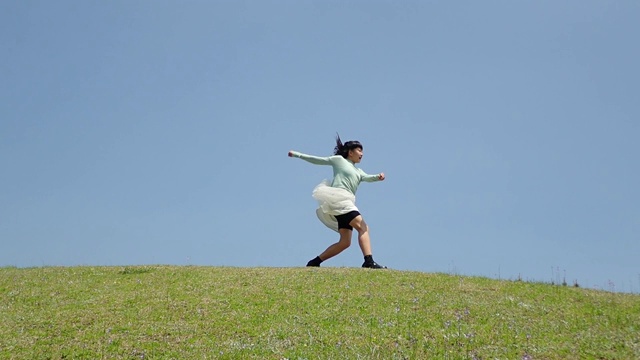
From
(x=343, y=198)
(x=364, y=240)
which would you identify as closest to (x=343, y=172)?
(x=343, y=198)

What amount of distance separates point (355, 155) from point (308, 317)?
23.0ft

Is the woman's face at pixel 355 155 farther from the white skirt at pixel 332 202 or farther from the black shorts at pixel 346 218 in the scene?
the black shorts at pixel 346 218

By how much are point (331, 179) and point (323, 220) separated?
1176mm

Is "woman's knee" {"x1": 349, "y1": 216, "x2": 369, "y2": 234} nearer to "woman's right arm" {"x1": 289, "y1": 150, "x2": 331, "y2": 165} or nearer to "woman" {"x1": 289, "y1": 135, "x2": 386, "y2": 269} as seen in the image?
"woman" {"x1": 289, "y1": 135, "x2": 386, "y2": 269}

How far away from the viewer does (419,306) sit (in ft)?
42.1

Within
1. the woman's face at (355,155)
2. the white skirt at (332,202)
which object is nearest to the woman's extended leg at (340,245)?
the white skirt at (332,202)

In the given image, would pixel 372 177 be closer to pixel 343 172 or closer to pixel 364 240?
pixel 343 172

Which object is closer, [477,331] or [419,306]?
[477,331]

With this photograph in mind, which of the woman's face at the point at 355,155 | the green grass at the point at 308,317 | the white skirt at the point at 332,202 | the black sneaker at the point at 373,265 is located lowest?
the green grass at the point at 308,317

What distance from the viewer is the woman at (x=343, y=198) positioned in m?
17.0

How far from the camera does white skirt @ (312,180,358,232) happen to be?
55.8 feet

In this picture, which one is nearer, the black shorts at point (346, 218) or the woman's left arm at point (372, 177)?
the black shorts at point (346, 218)

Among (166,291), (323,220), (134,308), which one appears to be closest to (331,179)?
(323,220)

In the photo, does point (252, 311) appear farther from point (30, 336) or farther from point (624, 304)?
point (624, 304)
